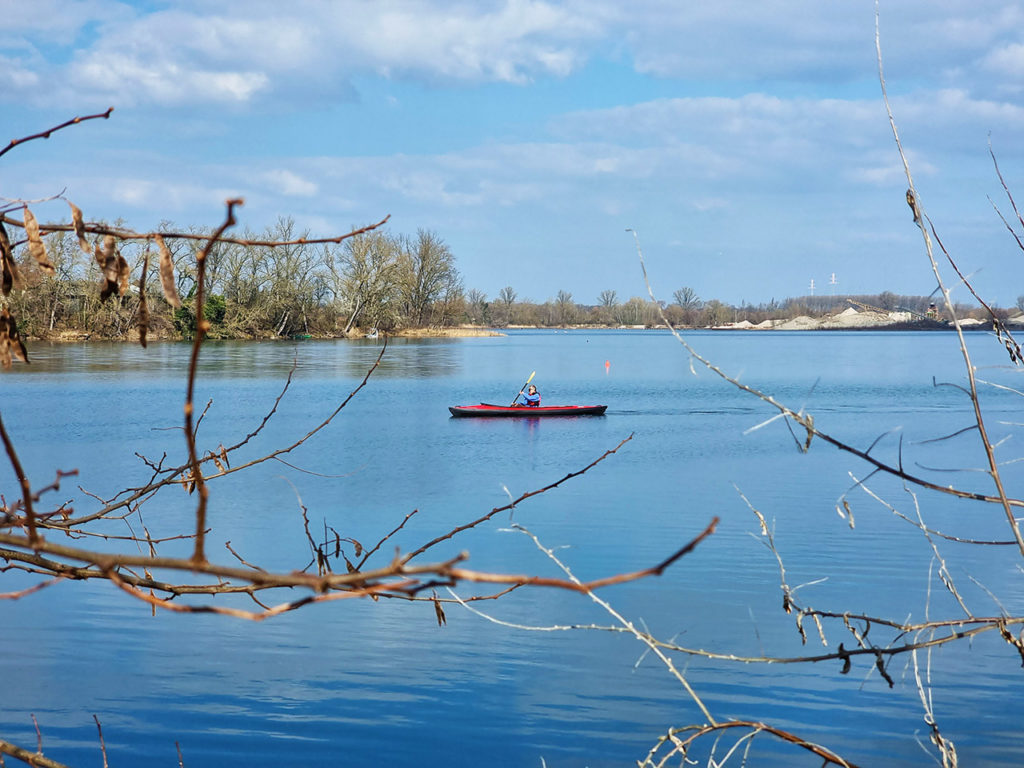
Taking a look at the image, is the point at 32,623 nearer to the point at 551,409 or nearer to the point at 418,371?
the point at 551,409

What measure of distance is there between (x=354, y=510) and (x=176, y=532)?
126 inches

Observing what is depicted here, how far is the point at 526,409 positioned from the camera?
28.2 m

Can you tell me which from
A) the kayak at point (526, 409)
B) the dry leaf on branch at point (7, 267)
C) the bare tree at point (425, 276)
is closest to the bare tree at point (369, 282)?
the bare tree at point (425, 276)

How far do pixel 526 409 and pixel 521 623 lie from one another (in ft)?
56.9

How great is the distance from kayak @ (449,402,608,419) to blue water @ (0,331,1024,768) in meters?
2.87

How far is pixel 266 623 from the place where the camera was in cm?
1084

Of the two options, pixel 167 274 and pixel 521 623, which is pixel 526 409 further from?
pixel 167 274

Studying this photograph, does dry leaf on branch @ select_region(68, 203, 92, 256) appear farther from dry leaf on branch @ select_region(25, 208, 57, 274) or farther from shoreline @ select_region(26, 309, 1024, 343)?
shoreline @ select_region(26, 309, 1024, 343)

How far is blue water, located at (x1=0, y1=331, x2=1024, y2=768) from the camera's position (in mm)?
8078

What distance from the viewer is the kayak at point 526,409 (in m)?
28.5

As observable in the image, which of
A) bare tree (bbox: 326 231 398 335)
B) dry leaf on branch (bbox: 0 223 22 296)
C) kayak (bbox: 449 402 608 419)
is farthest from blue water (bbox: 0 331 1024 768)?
bare tree (bbox: 326 231 398 335)

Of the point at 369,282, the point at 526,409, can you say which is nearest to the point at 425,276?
the point at 369,282

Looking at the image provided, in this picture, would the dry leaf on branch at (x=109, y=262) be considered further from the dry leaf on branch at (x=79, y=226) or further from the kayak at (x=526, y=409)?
the kayak at (x=526, y=409)

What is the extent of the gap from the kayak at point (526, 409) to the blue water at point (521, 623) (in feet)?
9.40
